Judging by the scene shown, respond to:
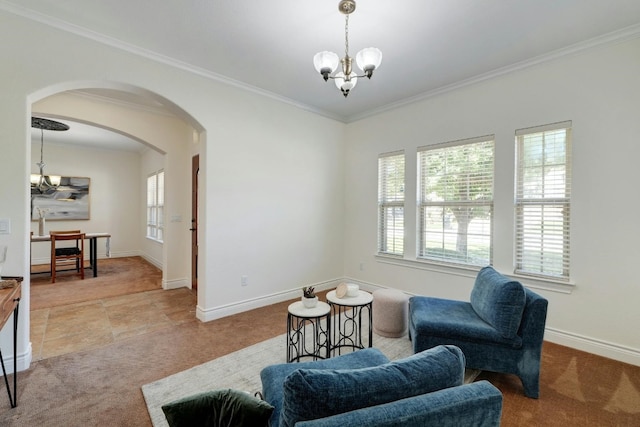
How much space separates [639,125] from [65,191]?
10076 millimetres

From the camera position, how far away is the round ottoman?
303 cm

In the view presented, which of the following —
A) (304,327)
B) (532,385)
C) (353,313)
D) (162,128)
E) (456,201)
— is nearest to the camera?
(532,385)

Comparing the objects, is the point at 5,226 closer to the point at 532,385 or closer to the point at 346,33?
the point at 346,33

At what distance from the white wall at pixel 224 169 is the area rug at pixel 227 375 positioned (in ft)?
3.44

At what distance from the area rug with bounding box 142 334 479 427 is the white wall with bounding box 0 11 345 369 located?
3.44 ft

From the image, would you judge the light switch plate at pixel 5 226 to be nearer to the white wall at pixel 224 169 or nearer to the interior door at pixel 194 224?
the white wall at pixel 224 169

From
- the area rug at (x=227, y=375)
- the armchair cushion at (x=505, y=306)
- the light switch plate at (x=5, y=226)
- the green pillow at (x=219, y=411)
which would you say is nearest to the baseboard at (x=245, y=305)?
the area rug at (x=227, y=375)

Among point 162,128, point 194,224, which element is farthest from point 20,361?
point 162,128

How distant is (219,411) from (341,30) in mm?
2887

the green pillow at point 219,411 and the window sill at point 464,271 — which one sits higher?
the window sill at point 464,271

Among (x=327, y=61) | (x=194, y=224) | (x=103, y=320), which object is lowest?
(x=103, y=320)

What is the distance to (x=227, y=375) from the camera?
2.32 meters

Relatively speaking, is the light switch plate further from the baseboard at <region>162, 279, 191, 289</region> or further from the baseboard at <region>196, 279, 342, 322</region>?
the baseboard at <region>162, 279, 191, 289</region>

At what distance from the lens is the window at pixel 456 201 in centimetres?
348
